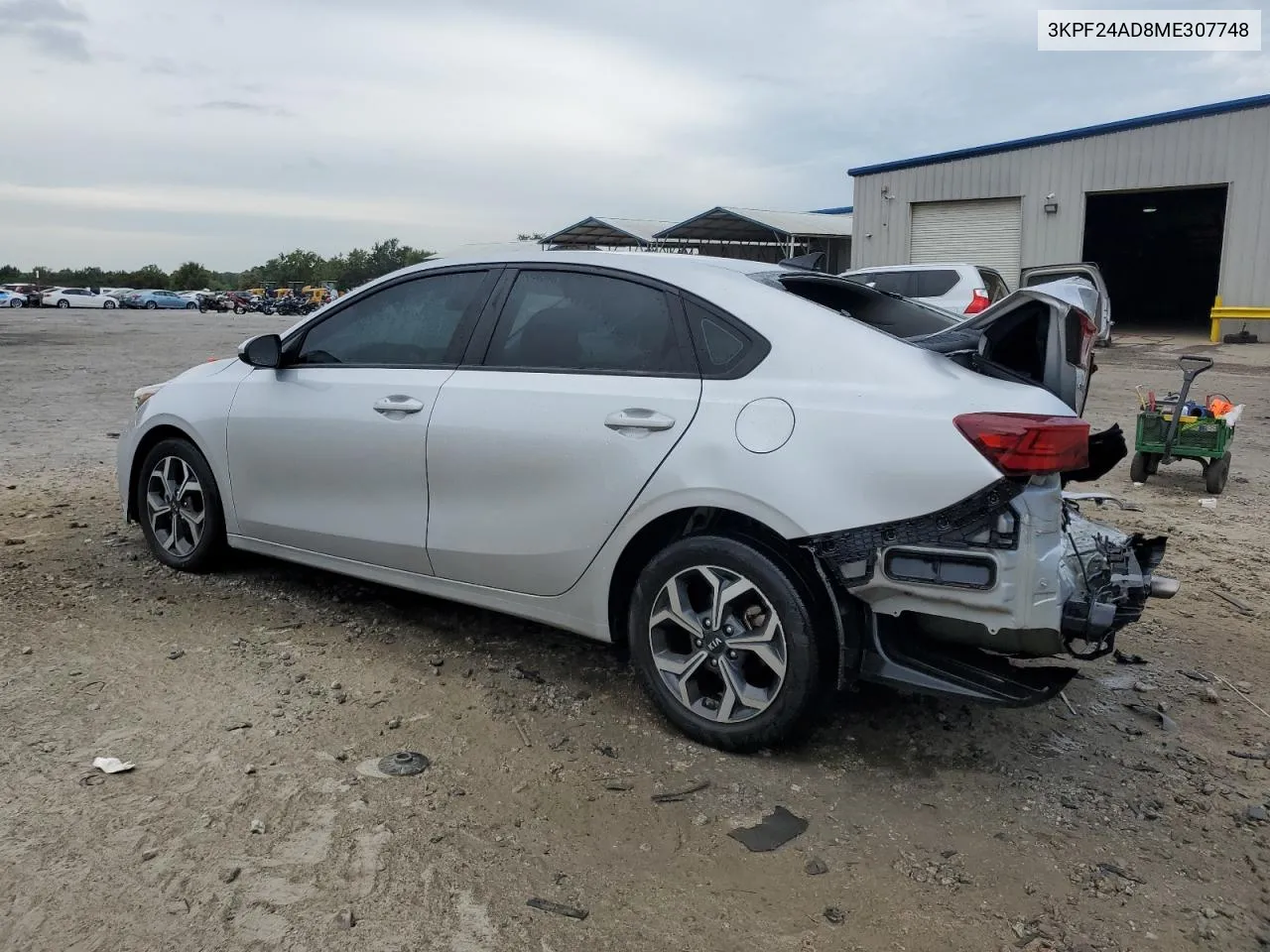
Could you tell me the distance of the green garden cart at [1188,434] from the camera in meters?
7.49

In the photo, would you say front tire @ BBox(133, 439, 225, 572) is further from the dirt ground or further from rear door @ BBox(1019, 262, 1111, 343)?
rear door @ BBox(1019, 262, 1111, 343)

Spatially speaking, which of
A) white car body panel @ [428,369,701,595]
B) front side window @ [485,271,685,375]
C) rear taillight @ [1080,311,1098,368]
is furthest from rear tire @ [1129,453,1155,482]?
white car body panel @ [428,369,701,595]

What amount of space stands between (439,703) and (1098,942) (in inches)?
89.1

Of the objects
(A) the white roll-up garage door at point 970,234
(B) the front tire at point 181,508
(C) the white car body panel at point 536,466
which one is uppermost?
(A) the white roll-up garage door at point 970,234

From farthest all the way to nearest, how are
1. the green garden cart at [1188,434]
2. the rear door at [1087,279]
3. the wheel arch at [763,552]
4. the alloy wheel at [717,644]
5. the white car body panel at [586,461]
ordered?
the green garden cart at [1188,434], the rear door at [1087,279], the alloy wheel at [717,644], the wheel arch at [763,552], the white car body panel at [586,461]

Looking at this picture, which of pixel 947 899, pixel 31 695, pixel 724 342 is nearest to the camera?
pixel 947 899

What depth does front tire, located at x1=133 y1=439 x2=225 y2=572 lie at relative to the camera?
4.99 meters

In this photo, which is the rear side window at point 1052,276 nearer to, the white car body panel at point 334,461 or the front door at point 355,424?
the front door at point 355,424

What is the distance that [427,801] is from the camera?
312 cm

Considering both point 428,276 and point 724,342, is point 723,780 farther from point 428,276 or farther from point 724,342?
point 428,276

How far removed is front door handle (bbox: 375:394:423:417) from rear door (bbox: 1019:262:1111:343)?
7.58 feet

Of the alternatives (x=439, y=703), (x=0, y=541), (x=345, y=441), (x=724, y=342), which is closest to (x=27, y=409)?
(x=0, y=541)

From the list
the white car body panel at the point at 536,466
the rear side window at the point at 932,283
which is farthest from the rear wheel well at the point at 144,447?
the rear side window at the point at 932,283

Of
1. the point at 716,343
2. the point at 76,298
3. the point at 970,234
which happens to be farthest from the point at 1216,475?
the point at 76,298
